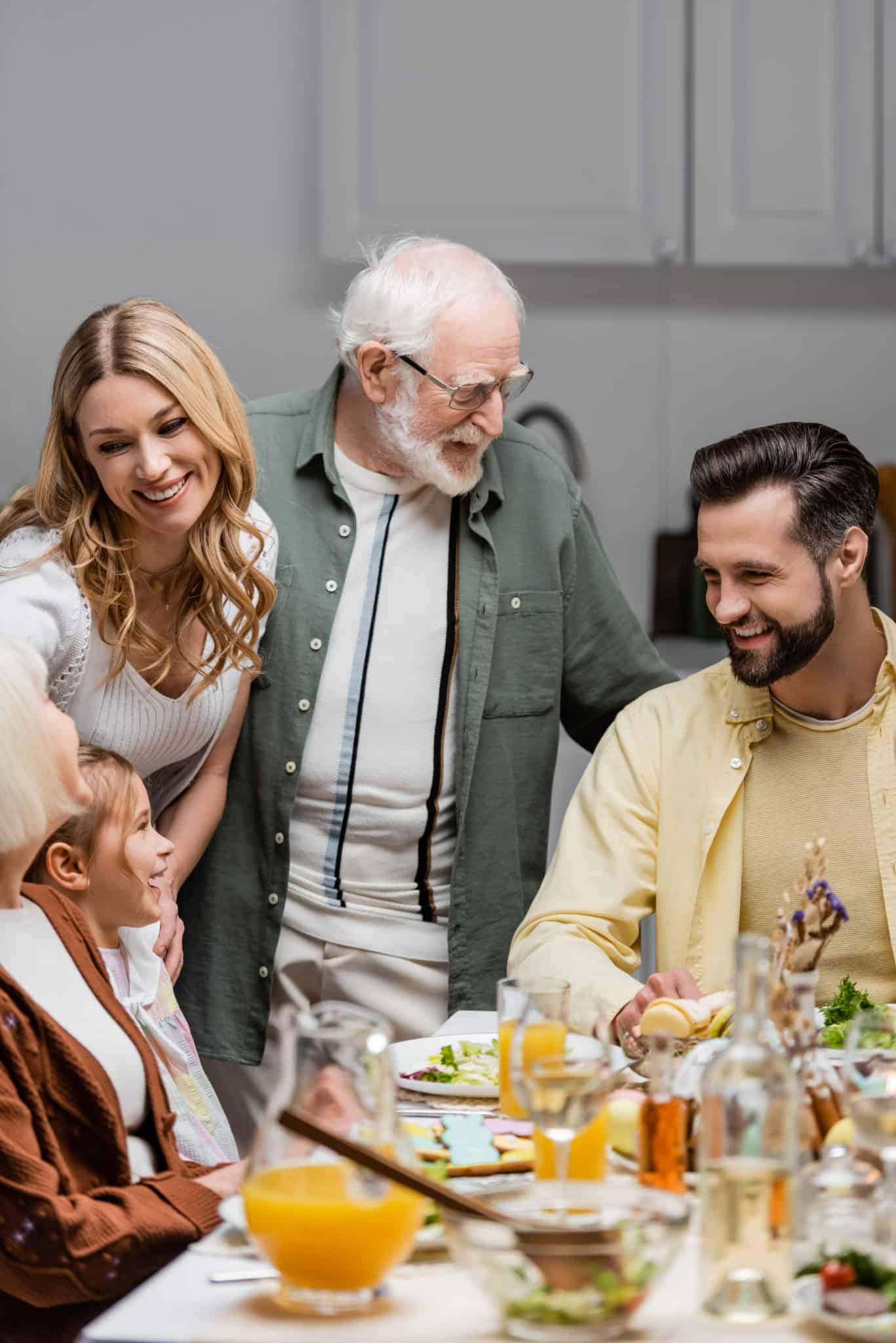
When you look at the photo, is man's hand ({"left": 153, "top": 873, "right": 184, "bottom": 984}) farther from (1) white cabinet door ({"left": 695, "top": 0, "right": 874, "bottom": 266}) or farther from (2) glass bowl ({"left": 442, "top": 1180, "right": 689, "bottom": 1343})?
(1) white cabinet door ({"left": 695, "top": 0, "right": 874, "bottom": 266})

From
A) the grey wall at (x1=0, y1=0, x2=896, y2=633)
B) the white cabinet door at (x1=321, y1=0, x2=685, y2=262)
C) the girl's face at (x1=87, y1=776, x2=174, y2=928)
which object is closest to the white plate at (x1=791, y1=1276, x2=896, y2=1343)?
the girl's face at (x1=87, y1=776, x2=174, y2=928)

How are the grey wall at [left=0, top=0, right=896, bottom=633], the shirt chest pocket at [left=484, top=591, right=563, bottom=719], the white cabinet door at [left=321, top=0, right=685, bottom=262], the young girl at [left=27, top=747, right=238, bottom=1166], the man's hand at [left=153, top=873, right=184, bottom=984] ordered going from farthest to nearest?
1. the grey wall at [left=0, top=0, right=896, bottom=633]
2. the white cabinet door at [left=321, top=0, right=685, bottom=262]
3. the shirt chest pocket at [left=484, top=591, right=563, bottom=719]
4. the man's hand at [left=153, top=873, right=184, bottom=984]
5. the young girl at [left=27, top=747, right=238, bottom=1166]

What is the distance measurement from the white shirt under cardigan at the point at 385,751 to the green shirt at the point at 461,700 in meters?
0.03

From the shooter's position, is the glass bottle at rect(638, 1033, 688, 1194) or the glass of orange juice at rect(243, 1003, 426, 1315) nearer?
the glass of orange juice at rect(243, 1003, 426, 1315)

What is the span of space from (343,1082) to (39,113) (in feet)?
11.3

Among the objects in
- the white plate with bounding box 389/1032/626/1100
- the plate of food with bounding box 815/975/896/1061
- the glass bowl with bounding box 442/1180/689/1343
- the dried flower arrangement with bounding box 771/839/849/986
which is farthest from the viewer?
the plate of food with bounding box 815/975/896/1061

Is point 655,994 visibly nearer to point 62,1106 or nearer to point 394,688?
point 62,1106

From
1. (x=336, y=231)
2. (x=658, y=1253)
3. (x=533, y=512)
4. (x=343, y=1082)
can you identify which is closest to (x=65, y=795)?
(x=343, y=1082)

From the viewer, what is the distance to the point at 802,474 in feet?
6.66

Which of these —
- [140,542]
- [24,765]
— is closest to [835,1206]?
[24,765]

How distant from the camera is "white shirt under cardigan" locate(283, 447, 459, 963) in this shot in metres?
2.34

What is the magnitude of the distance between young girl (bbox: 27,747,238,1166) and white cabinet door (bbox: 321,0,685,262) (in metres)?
2.22

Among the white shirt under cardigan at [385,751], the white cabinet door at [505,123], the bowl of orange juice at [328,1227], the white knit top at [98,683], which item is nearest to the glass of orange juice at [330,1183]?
the bowl of orange juice at [328,1227]

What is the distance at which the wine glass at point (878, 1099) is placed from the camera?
112 centimetres
